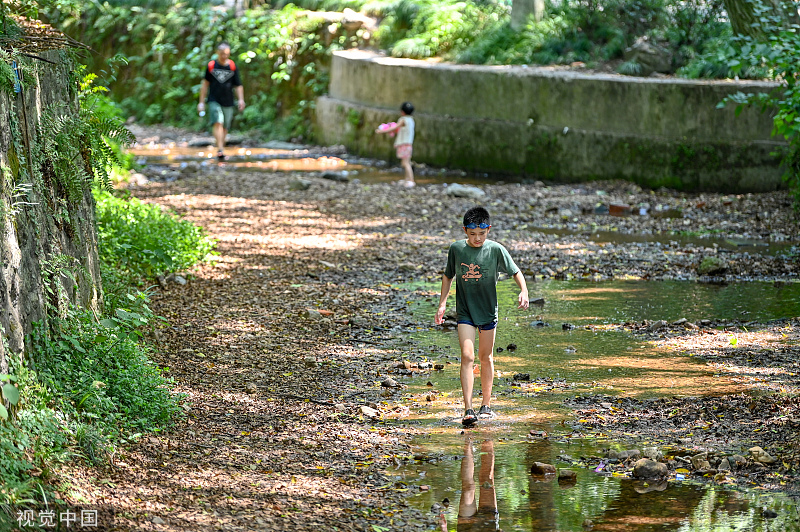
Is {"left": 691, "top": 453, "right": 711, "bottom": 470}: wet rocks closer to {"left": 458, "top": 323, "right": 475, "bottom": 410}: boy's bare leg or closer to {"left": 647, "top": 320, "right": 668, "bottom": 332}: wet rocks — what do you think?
{"left": 458, "top": 323, "right": 475, "bottom": 410}: boy's bare leg

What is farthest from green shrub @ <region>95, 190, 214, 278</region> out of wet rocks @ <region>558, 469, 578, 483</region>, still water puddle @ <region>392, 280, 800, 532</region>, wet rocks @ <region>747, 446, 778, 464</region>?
wet rocks @ <region>747, 446, 778, 464</region>

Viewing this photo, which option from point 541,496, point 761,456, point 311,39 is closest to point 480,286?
point 541,496

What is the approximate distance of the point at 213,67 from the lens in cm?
1742

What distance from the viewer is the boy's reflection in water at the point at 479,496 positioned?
14.2 feet

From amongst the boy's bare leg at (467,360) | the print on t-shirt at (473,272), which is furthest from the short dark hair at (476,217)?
the boy's bare leg at (467,360)

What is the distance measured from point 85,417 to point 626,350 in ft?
13.3

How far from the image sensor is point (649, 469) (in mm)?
4691

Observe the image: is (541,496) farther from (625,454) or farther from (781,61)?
(781,61)

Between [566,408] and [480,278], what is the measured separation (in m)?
1.01

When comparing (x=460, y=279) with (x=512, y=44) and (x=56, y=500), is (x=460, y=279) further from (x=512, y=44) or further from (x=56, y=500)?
(x=512, y=44)

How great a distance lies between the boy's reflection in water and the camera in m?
4.33

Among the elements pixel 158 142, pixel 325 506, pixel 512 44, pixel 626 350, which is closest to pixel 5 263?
pixel 325 506

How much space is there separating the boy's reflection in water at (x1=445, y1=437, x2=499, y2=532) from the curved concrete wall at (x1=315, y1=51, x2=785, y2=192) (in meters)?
9.62

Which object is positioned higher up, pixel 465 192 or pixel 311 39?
pixel 311 39
